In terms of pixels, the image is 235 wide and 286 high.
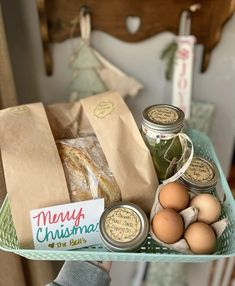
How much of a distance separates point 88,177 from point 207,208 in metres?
0.21

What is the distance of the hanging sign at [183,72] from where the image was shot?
0.94 meters

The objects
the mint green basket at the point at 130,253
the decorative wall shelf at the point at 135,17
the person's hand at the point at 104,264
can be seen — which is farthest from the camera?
the decorative wall shelf at the point at 135,17

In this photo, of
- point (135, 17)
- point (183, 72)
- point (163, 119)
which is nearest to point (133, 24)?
point (135, 17)

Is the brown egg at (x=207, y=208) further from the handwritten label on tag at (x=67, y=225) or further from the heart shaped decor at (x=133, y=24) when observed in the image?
the heart shaped decor at (x=133, y=24)

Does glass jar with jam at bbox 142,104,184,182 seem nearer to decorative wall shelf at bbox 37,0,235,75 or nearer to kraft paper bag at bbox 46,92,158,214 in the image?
kraft paper bag at bbox 46,92,158,214

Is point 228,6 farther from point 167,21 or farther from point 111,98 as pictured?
point 111,98

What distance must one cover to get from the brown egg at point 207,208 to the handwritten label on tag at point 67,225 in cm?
17

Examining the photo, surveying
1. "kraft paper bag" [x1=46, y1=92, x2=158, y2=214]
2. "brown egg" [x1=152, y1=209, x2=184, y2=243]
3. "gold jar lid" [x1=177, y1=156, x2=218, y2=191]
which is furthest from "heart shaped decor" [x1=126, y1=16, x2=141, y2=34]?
"brown egg" [x1=152, y1=209, x2=184, y2=243]

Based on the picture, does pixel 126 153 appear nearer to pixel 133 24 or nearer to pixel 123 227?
pixel 123 227

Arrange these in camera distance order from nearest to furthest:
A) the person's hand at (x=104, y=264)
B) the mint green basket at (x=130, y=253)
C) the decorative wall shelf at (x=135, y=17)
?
the mint green basket at (x=130, y=253), the person's hand at (x=104, y=264), the decorative wall shelf at (x=135, y=17)

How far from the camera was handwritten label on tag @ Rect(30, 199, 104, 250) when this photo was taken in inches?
22.0

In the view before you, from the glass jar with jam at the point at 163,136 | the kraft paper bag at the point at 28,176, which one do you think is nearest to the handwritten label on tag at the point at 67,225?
the kraft paper bag at the point at 28,176

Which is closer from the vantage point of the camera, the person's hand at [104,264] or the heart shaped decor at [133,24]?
the person's hand at [104,264]

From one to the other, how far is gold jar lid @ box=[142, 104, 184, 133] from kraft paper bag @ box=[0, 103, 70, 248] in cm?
18
